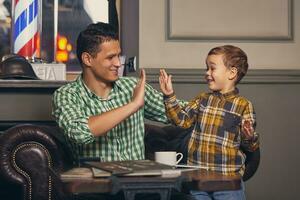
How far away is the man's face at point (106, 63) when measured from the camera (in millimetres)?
2467

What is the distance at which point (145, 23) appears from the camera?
3.36 m

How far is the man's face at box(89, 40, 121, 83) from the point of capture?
8.09 feet

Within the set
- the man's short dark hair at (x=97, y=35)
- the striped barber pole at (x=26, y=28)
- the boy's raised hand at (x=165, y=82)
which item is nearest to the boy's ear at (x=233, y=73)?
the boy's raised hand at (x=165, y=82)

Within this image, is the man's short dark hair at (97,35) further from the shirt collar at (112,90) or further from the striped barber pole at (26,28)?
the striped barber pole at (26,28)

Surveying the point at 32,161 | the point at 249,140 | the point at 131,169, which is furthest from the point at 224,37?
the point at 131,169

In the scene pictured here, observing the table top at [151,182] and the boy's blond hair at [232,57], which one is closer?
the table top at [151,182]

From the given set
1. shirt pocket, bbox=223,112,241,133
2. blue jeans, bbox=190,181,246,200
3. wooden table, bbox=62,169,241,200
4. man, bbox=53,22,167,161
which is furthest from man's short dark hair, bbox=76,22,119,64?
wooden table, bbox=62,169,241,200

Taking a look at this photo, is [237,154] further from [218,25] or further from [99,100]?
[218,25]

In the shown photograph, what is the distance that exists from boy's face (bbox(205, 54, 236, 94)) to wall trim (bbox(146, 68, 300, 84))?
0.93 meters

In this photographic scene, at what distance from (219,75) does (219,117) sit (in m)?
0.15

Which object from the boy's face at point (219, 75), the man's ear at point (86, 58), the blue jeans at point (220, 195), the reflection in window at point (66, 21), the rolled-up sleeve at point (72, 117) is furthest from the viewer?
the reflection in window at point (66, 21)

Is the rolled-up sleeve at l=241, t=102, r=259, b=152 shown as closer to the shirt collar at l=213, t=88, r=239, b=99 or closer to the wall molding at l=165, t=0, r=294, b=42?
the shirt collar at l=213, t=88, r=239, b=99

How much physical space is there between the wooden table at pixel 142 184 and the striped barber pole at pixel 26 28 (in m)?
1.56

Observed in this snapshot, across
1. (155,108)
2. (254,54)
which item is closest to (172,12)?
(254,54)
